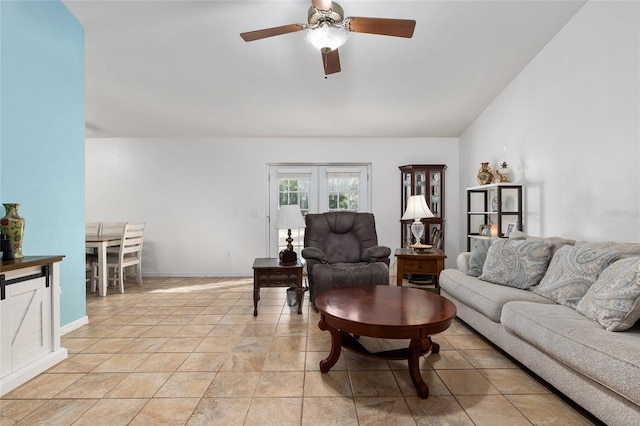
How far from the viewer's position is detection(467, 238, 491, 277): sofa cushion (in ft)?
9.99

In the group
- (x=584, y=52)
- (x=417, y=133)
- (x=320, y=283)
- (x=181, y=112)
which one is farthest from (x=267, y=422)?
(x=417, y=133)

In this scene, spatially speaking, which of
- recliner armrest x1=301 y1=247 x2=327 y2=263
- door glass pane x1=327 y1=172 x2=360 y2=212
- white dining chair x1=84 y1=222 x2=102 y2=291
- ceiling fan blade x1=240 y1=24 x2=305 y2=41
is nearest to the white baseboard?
white dining chair x1=84 y1=222 x2=102 y2=291

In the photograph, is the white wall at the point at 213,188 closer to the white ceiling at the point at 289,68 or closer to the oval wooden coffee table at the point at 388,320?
the white ceiling at the point at 289,68

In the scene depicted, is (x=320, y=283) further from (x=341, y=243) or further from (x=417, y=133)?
(x=417, y=133)

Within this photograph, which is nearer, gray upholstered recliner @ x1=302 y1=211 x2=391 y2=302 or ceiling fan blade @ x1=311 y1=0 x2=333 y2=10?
ceiling fan blade @ x1=311 y1=0 x2=333 y2=10

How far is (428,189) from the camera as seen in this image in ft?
16.7

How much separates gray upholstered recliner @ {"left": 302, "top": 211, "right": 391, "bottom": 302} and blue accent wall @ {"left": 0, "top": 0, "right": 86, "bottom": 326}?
7.15 feet

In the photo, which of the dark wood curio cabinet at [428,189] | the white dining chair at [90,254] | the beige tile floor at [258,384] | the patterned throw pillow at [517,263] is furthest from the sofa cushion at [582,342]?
the white dining chair at [90,254]

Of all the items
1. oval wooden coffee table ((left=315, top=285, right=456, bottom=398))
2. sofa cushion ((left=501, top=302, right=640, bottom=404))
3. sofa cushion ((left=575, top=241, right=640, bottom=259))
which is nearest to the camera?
sofa cushion ((left=501, top=302, right=640, bottom=404))

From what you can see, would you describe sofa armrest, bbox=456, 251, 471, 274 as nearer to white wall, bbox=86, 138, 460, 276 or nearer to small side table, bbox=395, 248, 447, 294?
small side table, bbox=395, 248, 447, 294

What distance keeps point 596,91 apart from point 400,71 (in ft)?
5.99

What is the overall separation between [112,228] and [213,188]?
163cm

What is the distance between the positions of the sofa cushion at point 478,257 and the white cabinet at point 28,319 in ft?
11.2

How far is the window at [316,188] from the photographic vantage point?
5.43 m
